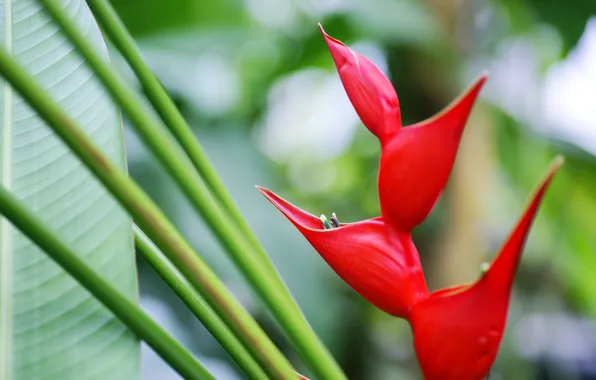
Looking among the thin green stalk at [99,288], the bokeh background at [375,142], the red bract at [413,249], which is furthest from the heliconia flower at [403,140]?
the bokeh background at [375,142]

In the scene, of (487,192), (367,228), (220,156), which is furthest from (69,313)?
(487,192)

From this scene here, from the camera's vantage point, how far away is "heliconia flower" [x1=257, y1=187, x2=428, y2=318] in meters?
0.27

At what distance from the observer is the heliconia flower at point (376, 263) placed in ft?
0.88

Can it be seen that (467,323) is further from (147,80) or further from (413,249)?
(147,80)

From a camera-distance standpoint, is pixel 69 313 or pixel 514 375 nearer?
pixel 69 313

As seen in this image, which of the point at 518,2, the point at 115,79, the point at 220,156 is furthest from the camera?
the point at 518,2

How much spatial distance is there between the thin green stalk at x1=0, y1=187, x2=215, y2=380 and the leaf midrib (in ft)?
0.35

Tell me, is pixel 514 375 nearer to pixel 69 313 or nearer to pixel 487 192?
pixel 487 192

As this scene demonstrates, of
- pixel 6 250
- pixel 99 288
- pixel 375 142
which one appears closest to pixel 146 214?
pixel 99 288

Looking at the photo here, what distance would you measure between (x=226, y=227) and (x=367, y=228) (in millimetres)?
75

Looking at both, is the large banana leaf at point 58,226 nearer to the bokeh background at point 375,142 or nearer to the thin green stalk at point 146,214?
the thin green stalk at point 146,214

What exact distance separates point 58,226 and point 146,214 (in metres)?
0.12

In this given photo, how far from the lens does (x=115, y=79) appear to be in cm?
22

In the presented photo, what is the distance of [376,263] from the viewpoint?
269 millimetres
